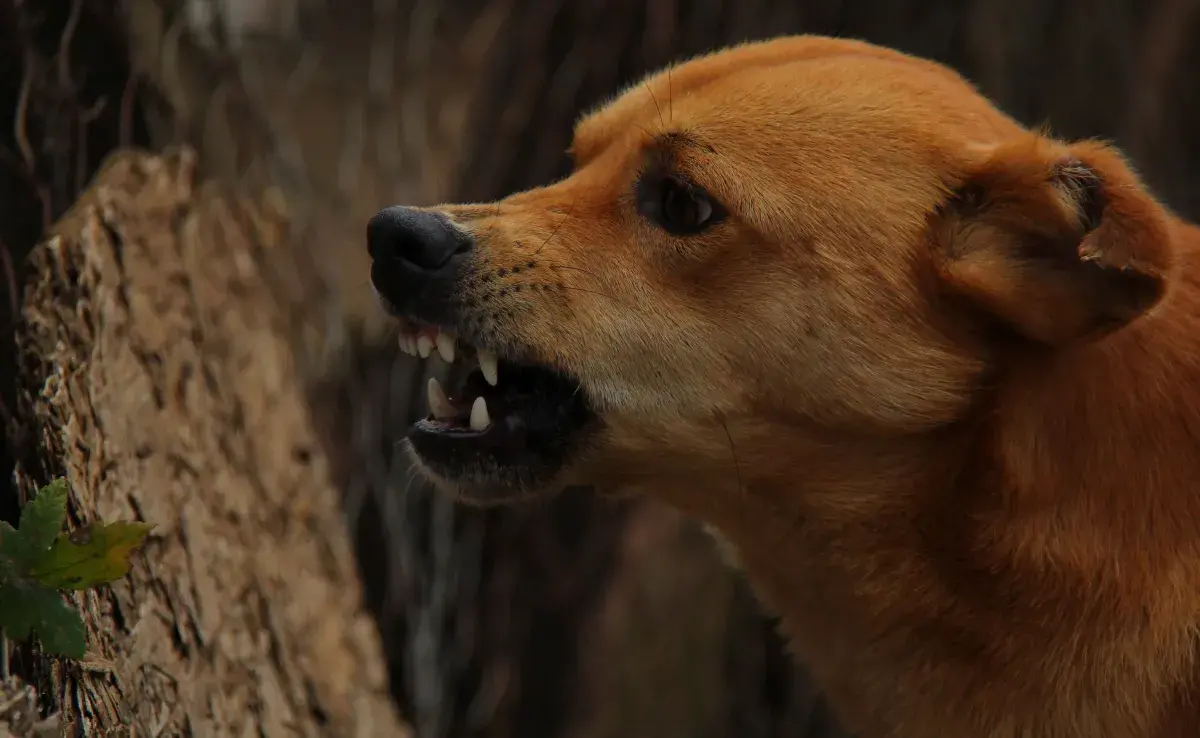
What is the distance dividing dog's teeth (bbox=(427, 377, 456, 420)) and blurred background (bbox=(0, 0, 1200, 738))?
1493mm

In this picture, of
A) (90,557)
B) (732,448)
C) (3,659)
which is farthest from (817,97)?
(3,659)

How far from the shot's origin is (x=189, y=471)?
3.08 m

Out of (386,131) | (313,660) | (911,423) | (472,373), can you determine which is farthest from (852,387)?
(386,131)

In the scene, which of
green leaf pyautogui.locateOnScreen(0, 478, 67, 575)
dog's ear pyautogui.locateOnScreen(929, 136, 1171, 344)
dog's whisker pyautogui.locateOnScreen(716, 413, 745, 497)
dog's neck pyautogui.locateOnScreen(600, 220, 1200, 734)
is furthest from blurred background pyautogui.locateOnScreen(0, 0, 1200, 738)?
dog's ear pyautogui.locateOnScreen(929, 136, 1171, 344)

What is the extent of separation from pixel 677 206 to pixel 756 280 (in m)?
0.22

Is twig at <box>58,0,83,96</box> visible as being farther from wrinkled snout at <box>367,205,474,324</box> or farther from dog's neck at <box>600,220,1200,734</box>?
dog's neck at <box>600,220,1200,734</box>

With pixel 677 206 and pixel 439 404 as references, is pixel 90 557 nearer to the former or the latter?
pixel 439 404

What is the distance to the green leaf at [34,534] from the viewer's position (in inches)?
92.7

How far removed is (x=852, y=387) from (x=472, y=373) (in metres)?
0.81

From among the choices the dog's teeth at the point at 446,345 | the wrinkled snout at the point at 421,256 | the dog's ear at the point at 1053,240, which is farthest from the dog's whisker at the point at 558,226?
the dog's ear at the point at 1053,240

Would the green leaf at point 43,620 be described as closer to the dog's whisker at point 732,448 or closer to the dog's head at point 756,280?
the dog's head at point 756,280

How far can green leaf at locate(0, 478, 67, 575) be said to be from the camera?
7.72 ft

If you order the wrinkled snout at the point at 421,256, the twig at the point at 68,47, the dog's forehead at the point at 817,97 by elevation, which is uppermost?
the twig at the point at 68,47

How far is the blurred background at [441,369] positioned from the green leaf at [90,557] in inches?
70.7
